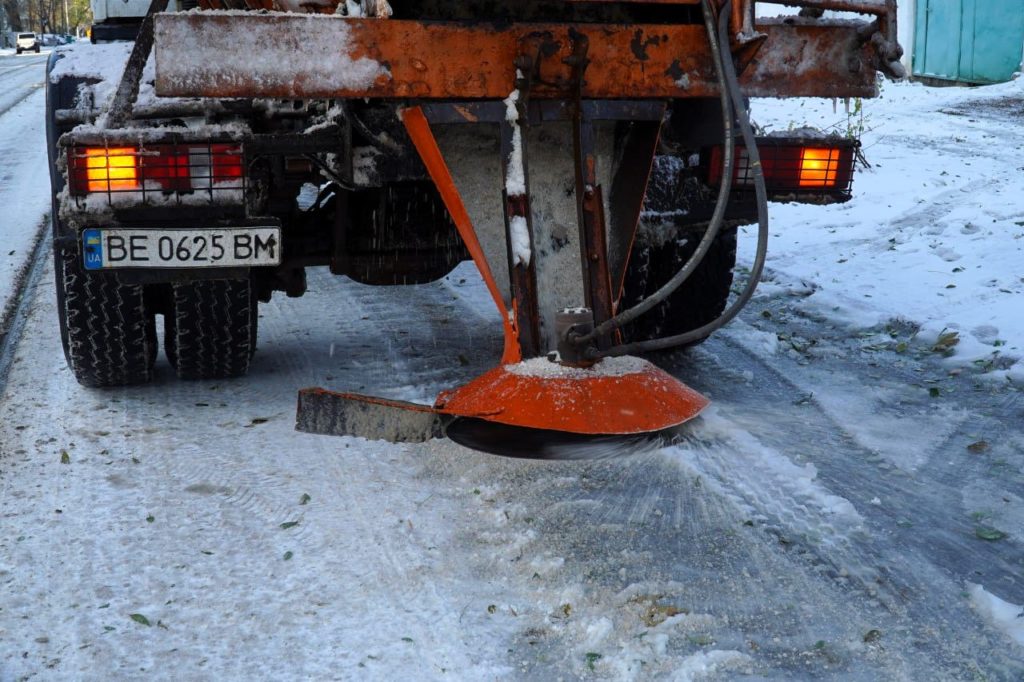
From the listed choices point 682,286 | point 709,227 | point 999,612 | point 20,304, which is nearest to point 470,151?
point 709,227

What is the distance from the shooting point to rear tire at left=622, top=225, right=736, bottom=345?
4934 mm

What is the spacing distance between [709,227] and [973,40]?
52.2 ft

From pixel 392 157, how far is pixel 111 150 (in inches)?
36.7

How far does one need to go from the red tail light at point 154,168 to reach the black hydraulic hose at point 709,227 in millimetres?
1337

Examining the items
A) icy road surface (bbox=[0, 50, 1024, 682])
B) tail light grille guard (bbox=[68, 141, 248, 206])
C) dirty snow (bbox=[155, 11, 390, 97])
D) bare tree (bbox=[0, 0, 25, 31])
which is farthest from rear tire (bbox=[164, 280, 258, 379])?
bare tree (bbox=[0, 0, 25, 31])

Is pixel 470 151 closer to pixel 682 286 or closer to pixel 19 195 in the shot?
pixel 682 286

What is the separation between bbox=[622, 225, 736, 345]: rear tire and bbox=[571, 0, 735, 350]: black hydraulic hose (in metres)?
1.26

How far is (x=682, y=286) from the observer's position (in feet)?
16.7

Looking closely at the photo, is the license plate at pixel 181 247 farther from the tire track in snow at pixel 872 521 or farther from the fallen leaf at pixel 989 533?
the fallen leaf at pixel 989 533

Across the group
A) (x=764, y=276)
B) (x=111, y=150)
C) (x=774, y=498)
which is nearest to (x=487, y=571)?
(x=774, y=498)

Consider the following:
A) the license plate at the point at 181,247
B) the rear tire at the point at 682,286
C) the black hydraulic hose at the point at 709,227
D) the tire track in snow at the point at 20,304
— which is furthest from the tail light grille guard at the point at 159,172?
the rear tire at the point at 682,286

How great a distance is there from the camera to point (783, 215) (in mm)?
8742

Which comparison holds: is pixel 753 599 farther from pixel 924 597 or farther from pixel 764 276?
pixel 764 276

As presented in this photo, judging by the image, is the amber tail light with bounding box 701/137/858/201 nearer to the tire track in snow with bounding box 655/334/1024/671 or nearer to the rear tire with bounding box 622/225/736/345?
the rear tire with bounding box 622/225/736/345
